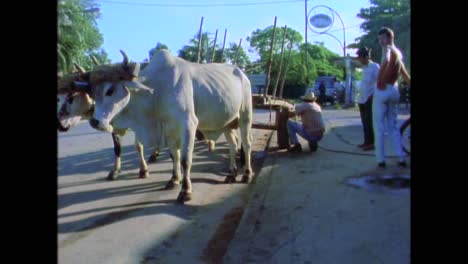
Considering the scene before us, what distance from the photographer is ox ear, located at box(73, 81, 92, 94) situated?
6905 millimetres

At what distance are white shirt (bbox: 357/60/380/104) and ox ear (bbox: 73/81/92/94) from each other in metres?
4.57

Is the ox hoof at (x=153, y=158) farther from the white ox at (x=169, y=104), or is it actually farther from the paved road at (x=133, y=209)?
the white ox at (x=169, y=104)

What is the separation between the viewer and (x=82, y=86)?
693 centimetres

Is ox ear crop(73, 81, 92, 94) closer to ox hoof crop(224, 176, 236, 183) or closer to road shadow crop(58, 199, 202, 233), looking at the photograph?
road shadow crop(58, 199, 202, 233)

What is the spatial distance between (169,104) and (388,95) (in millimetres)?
2802

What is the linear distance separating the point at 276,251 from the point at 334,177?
273 centimetres

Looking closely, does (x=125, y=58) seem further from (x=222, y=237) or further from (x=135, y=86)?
(x=222, y=237)

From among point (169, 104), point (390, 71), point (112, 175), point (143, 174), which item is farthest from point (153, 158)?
point (390, 71)

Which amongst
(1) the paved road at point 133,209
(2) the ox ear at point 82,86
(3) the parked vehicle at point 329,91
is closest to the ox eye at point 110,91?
(2) the ox ear at point 82,86

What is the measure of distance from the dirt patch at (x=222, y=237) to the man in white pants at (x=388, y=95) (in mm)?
2016

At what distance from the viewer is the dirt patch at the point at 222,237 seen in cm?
469

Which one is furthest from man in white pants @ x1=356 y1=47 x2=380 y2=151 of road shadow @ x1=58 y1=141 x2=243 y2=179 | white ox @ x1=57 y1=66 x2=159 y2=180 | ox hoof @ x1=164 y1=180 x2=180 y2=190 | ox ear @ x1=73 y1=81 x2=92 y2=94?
ox ear @ x1=73 y1=81 x2=92 y2=94
